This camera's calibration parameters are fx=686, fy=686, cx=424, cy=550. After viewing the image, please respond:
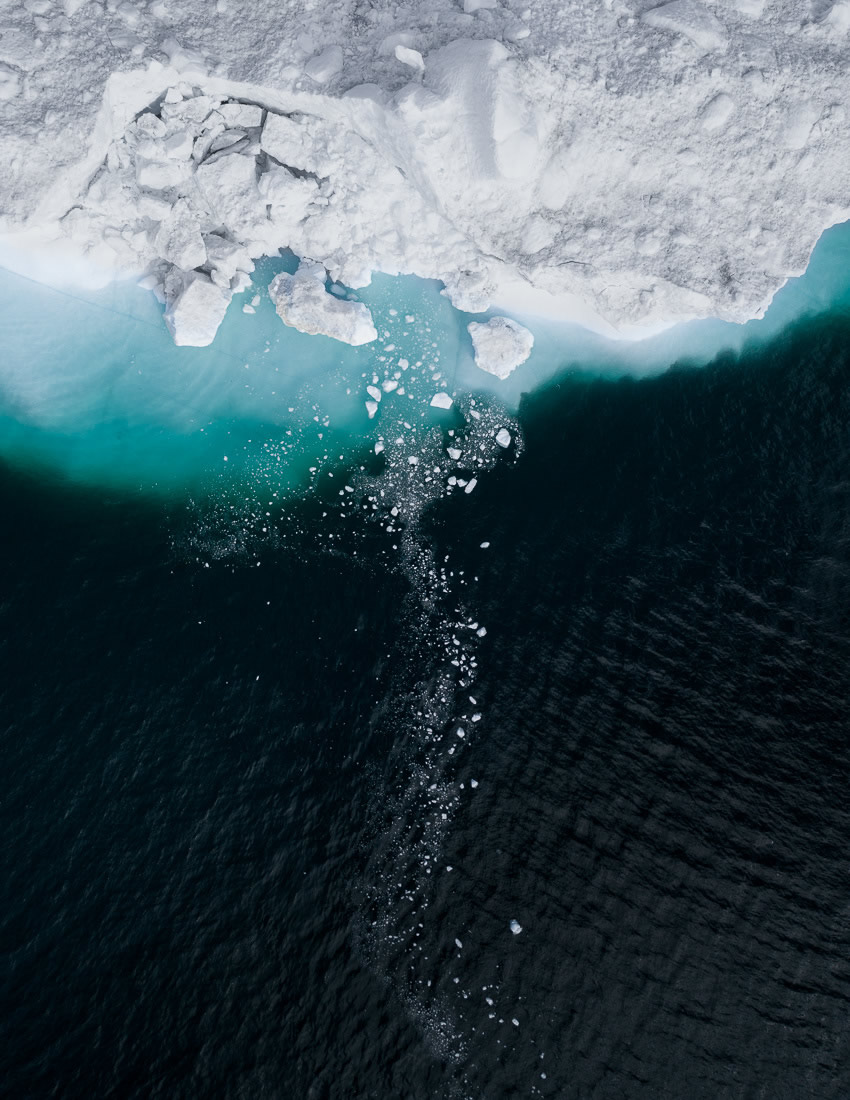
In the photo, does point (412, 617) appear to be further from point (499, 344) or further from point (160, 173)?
point (160, 173)

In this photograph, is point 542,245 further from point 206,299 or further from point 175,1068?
point 175,1068

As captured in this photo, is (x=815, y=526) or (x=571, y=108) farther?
(x=815, y=526)

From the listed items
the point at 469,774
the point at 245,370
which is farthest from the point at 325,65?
the point at 469,774

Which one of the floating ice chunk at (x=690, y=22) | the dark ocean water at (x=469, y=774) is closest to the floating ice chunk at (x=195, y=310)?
the dark ocean water at (x=469, y=774)

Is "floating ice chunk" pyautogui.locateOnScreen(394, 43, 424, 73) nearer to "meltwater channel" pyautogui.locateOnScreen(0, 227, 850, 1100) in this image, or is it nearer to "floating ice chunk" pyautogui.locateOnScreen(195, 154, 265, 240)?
"floating ice chunk" pyautogui.locateOnScreen(195, 154, 265, 240)

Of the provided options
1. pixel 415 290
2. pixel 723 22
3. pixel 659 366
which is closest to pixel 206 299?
pixel 415 290

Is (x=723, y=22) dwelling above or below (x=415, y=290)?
above
